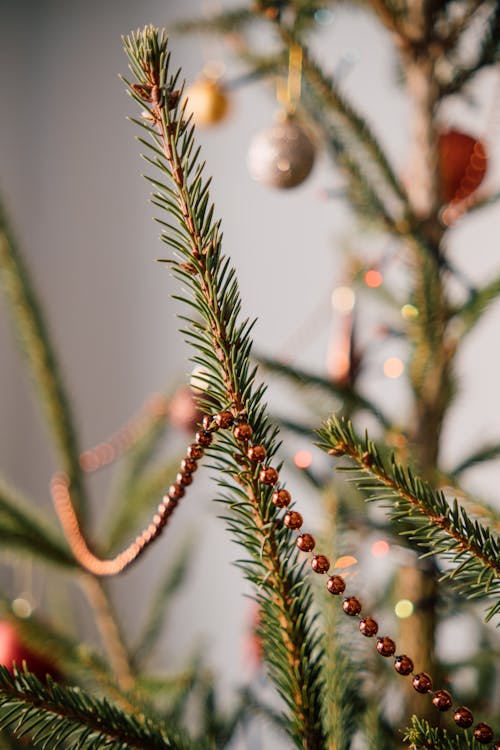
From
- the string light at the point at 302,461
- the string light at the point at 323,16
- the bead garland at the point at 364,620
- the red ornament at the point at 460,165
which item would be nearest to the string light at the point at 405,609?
the string light at the point at 302,461

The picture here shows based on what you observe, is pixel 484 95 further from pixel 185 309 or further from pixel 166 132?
pixel 166 132

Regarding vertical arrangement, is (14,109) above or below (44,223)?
above

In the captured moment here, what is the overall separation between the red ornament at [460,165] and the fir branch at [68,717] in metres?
0.46

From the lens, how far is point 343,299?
2.05ft

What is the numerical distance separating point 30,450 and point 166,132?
52.6 inches

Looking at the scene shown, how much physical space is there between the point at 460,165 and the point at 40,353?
1.23 feet

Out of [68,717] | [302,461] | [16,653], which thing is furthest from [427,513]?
[16,653]

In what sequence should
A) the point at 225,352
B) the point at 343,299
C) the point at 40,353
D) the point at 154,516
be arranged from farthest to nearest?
the point at 343,299 → the point at 40,353 → the point at 154,516 → the point at 225,352

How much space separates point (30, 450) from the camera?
1464 millimetres

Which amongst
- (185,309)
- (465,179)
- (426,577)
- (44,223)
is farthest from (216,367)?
(44,223)

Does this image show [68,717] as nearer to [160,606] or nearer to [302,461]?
[302,461]

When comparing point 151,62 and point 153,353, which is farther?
point 153,353

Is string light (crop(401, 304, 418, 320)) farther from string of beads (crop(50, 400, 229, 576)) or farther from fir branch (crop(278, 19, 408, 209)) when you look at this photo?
string of beads (crop(50, 400, 229, 576))

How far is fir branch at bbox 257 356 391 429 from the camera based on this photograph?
1.49 feet
